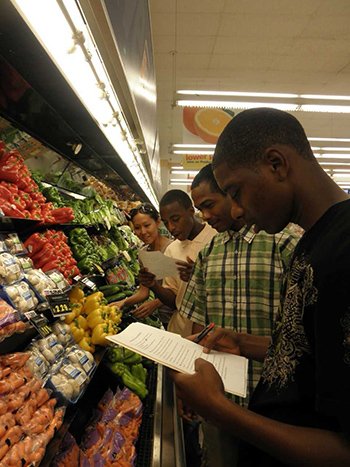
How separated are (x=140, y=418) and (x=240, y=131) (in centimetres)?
187

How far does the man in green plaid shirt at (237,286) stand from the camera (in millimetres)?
1620

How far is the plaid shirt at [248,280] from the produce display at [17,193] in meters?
1.04

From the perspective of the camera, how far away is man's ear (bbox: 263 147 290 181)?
906 mm

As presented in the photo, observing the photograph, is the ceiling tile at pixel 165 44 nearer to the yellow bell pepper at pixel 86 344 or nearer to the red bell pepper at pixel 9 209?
the red bell pepper at pixel 9 209

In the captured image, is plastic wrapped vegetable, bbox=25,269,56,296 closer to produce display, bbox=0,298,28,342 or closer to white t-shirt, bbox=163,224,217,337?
produce display, bbox=0,298,28,342

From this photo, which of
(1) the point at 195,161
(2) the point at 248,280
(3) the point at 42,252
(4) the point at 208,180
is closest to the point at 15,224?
(3) the point at 42,252

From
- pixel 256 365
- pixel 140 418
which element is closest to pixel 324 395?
pixel 256 365

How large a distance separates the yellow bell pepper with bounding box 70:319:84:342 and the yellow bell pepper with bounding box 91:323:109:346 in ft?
0.27

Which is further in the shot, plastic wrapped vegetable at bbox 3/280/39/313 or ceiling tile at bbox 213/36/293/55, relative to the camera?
ceiling tile at bbox 213/36/293/55

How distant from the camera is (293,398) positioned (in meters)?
0.80

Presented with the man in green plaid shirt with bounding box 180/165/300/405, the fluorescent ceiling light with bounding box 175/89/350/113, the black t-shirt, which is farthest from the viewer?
the fluorescent ceiling light with bounding box 175/89/350/113

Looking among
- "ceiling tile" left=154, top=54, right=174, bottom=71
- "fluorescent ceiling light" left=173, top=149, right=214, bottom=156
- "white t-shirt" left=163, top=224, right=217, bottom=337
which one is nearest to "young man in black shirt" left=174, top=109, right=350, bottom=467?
"white t-shirt" left=163, top=224, right=217, bottom=337

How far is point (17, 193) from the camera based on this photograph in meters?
1.73

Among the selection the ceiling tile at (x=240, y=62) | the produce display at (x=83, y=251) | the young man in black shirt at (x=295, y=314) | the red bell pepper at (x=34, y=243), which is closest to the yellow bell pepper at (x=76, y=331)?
the red bell pepper at (x=34, y=243)
